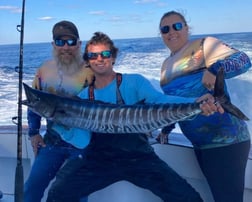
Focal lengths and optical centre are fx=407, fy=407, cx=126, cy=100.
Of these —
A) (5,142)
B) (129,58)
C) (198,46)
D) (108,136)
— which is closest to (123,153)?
(108,136)

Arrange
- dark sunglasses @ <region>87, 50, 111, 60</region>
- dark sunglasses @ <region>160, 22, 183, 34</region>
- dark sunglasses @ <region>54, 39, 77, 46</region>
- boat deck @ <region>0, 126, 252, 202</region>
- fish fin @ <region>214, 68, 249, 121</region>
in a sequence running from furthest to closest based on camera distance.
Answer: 1. boat deck @ <region>0, 126, 252, 202</region>
2. dark sunglasses @ <region>54, 39, 77, 46</region>
3. dark sunglasses @ <region>160, 22, 183, 34</region>
4. dark sunglasses @ <region>87, 50, 111, 60</region>
5. fish fin @ <region>214, 68, 249, 121</region>

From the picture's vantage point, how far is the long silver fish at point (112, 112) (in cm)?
196

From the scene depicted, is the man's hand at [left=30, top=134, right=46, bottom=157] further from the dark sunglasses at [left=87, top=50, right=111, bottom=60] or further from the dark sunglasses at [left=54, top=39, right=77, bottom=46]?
the dark sunglasses at [left=87, top=50, right=111, bottom=60]

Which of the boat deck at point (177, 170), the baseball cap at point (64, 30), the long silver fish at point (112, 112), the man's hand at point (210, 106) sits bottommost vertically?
the boat deck at point (177, 170)

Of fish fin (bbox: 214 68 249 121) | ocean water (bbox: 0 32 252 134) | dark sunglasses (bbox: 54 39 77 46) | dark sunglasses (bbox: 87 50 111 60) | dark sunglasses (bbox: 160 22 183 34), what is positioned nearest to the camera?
fish fin (bbox: 214 68 249 121)

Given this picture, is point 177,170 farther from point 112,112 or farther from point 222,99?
point 222,99

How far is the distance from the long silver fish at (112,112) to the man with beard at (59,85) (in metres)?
0.29

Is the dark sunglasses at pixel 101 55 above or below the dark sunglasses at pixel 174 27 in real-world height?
below

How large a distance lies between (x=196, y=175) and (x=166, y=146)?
28 centimetres

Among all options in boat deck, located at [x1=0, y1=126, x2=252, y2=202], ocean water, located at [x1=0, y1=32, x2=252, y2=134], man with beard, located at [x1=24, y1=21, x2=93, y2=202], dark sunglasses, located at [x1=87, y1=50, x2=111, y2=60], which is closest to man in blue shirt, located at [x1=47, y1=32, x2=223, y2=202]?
dark sunglasses, located at [x1=87, y1=50, x2=111, y2=60]

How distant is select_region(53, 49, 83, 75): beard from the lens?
8.36 ft

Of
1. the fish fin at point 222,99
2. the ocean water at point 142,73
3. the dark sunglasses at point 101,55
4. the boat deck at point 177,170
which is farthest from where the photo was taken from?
the ocean water at point 142,73

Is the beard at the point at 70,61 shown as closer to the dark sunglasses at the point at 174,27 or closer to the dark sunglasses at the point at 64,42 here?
the dark sunglasses at the point at 64,42

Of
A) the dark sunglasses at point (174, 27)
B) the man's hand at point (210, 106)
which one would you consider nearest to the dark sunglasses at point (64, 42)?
the dark sunglasses at point (174, 27)
